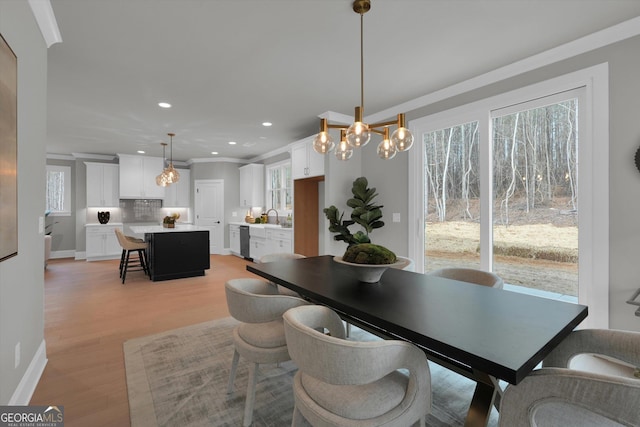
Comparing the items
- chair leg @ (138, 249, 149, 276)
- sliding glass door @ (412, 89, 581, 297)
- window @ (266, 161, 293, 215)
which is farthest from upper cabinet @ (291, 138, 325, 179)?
chair leg @ (138, 249, 149, 276)

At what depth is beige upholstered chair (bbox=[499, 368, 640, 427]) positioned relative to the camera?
85cm

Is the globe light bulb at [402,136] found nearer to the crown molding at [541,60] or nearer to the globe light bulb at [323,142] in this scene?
the globe light bulb at [323,142]

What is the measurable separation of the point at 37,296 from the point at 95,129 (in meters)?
4.10

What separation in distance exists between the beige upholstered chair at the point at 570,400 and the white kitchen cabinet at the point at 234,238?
719 centimetres

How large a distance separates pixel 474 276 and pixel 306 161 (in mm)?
3436

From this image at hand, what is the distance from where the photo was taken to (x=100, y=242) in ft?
23.9

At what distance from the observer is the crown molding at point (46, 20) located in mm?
1969

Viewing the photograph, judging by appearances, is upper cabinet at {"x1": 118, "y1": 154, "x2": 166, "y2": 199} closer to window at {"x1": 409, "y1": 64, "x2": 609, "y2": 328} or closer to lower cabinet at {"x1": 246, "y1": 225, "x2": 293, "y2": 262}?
lower cabinet at {"x1": 246, "y1": 225, "x2": 293, "y2": 262}

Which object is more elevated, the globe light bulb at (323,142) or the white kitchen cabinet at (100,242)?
the globe light bulb at (323,142)

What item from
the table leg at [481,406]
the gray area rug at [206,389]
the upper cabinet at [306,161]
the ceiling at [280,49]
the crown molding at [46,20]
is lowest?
the gray area rug at [206,389]

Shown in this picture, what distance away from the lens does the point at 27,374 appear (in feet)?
6.46

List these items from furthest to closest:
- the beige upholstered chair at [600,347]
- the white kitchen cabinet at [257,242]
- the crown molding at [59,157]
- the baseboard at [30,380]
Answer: the crown molding at [59,157]
the white kitchen cabinet at [257,242]
the baseboard at [30,380]
the beige upholstered chair at [600,347]

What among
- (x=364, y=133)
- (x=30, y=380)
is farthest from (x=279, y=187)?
(x=30, y=380)

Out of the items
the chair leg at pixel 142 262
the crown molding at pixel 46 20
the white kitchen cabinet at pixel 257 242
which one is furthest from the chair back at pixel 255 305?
the chair leg at pixel 142 262
